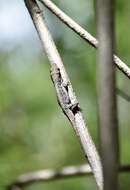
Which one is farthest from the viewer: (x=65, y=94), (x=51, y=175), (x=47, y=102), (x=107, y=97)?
(x=47, y=102)

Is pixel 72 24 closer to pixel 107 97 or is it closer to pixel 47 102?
pixel 107 97

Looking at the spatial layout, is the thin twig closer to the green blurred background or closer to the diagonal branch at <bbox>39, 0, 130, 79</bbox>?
the diagonal branch at <bbox>39, 0, 130, 79</bbox>

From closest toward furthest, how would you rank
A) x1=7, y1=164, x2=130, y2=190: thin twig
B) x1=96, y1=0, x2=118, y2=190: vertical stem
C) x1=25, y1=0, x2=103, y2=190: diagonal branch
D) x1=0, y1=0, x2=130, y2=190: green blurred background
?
x1=96, y1=0, x2=118, y2=190: vertical stem < x1=25, y1=0, x2=103, y2=190: diagonal branch < x1=7, y1=164, x2=130, y2=190: thin twig < x1=0, y1=0, x2=130, y2=190: green blurred background

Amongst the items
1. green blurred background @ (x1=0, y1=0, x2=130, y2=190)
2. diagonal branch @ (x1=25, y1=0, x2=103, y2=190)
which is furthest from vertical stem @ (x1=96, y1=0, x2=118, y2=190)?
green blurred background @ (x1=0, y1=0, x2=130, y2=190)

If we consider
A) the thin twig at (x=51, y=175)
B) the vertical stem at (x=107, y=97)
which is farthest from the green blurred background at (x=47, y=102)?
the vertical stem at (x=107, y=97)

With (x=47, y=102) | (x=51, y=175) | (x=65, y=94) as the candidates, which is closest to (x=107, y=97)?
(x=65, y=94)

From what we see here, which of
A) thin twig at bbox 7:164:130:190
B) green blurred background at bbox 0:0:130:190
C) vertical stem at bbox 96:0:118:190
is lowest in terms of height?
vertical stem at bbox 96:0:118:190

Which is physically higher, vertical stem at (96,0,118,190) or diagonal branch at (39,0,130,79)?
diagonal branch at (39,0,130,79)

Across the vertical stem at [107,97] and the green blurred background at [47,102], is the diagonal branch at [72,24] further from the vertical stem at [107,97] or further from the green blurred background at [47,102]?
the green blurred background at [47,102]
